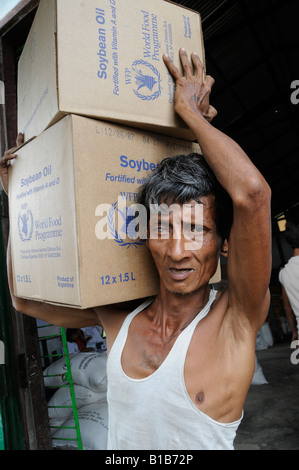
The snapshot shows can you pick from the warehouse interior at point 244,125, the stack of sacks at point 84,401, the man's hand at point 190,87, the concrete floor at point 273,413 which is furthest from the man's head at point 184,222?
the concrete floor at point 273,413

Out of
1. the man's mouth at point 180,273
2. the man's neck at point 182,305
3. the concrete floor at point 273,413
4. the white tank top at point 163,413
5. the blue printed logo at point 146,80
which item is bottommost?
the concrete floor at point 273,413

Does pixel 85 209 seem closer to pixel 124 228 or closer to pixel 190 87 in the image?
pixel 124 228

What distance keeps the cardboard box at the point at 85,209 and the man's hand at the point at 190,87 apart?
0.14 metres

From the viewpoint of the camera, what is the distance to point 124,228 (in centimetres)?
113

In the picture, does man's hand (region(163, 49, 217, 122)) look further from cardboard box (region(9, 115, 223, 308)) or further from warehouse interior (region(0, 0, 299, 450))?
warehouse interior (region(0, 0, 299, 450))

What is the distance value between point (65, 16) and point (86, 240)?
61 cm

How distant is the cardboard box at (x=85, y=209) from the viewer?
0.99 m

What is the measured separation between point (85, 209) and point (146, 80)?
0.46m

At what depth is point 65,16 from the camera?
0.97m

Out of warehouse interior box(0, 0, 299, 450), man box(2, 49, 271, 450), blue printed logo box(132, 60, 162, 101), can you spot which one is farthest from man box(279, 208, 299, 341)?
blue printed logo box(132, 60, 162, 101)

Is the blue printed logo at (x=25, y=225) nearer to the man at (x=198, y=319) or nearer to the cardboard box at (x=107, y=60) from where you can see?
the cardboard box at (x=107, y=60)

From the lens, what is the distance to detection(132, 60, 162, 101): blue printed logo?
110 cm

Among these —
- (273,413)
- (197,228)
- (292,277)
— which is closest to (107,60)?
(197,228)
